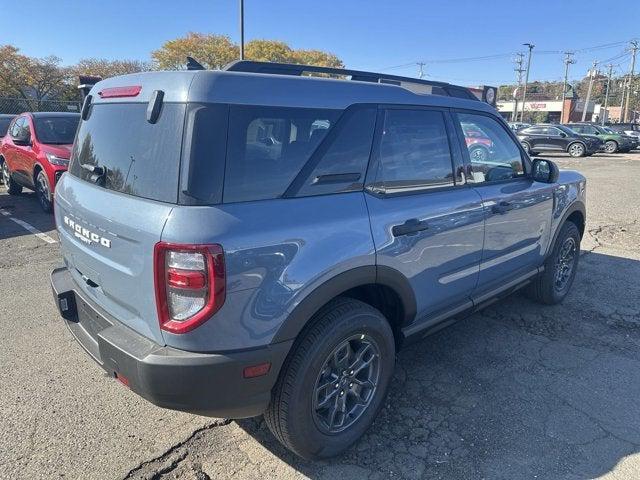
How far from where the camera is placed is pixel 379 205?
99.0 inches

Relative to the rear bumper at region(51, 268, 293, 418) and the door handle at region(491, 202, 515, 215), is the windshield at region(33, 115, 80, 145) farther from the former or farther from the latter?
the door handle at region(491, 202, 515, 215)

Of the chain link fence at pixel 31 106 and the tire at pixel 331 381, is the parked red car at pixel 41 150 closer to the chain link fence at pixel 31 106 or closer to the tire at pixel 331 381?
the tire at pixel 331 381

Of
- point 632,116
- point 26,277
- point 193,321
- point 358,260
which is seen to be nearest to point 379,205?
point 358,260

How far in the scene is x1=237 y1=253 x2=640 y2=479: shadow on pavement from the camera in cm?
250

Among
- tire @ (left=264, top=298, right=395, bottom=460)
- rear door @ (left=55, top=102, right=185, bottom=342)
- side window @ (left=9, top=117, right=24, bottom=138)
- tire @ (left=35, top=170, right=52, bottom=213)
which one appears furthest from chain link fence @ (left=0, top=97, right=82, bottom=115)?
tire @ (left=264, top=298, right=395, bottom=460)

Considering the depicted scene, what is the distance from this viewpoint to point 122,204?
2189mm

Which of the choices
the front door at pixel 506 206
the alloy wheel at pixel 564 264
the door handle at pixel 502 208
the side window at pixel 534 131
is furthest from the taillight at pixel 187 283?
the side window at pixel 534 131

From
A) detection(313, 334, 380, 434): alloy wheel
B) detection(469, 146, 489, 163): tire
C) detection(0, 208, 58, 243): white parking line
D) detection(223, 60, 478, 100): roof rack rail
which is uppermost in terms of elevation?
detection(223, 60, 478, 100): roof rack rail

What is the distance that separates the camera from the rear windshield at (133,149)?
6.59 feet

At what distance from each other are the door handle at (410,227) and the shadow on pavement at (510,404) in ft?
3.73

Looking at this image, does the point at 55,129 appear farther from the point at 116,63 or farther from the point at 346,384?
the point at 116,63

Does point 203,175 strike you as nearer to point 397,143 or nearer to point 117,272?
point 117,272

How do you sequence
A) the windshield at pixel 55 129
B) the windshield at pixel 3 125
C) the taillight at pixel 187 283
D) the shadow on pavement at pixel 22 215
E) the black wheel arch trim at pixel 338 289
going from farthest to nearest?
1. the windshield at pixel 3 125
2. the windshield at pixel 55 129
3. the shadow on pavement at pixel 22 215
4. the black wheel arch trim at pixel 338 289
5. the taillight at pixel 187 283

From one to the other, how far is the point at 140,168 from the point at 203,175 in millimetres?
424
